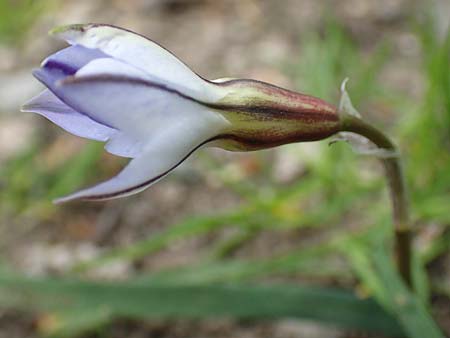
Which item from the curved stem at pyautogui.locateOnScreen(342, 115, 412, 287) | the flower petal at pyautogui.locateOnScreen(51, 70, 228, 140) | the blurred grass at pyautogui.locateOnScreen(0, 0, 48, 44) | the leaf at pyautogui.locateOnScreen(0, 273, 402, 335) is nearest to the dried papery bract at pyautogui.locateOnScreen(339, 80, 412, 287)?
the curved stem at pyautogui.locateOnScreen(342, 115, 412, 287)

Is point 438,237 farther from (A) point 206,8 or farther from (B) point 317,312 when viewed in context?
(A) point 206,8

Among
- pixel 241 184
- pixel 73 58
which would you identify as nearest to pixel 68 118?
pixel 73 58

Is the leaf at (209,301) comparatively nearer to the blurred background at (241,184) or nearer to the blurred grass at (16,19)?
the blurred background at (241,184)

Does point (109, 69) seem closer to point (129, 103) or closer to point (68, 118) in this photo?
point (129, 103)

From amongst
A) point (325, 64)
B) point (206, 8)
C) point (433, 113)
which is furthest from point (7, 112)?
point (433, 113)

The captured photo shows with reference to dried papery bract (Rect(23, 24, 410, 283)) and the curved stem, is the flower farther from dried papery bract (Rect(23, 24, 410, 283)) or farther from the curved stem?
the curved stem

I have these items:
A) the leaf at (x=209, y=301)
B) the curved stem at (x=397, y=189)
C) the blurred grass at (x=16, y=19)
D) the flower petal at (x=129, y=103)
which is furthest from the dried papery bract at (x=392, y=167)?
the blurred grass at (x=16, y=19)

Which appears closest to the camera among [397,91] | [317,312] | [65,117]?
[65,117]
